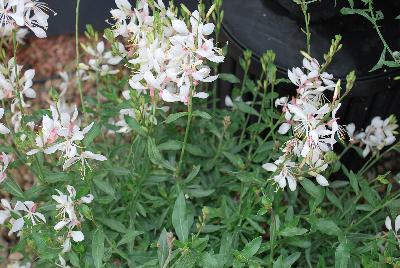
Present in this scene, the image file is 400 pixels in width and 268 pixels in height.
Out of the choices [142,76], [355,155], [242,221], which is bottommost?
[355,155]

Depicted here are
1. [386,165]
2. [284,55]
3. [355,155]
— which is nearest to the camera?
[284,55]

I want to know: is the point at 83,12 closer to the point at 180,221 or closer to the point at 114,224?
the point at 114,224

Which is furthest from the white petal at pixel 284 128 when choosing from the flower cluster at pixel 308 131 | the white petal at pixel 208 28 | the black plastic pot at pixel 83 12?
the black plastic pot at pixel 83 12

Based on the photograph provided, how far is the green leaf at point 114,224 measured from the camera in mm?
1871

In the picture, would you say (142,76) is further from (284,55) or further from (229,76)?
(284,55)

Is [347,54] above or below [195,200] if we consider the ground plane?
above

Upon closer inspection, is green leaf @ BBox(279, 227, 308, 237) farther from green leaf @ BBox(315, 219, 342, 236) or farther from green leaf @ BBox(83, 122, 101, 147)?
green leaf @ BBox(83, 122, 101, 147)

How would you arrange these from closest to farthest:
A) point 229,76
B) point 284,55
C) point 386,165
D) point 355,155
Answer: point 229,76 → point 284,55 → point 355,155 → point 386,165

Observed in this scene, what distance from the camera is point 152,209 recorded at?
2.09m

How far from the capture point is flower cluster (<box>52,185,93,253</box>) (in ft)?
5.44

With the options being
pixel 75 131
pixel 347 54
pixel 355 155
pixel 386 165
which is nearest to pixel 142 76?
pixel 75 131

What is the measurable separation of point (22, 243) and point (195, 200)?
0.70m

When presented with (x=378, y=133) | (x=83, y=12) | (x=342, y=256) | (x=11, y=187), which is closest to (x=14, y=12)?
(x=11, y=187)

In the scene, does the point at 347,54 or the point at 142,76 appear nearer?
the point at 142,76
